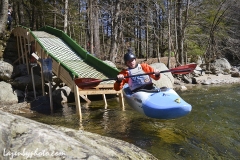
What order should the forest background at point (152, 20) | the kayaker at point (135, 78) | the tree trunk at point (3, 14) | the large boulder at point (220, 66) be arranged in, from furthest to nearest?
the large boulder at point (220, 66) → the forest background at point (152, 20) → the tree trunk at point (3, 14) → the kayaker at point (135, 78)

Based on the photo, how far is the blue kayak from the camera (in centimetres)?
445

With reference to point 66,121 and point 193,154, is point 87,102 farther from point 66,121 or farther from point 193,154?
point 193,154

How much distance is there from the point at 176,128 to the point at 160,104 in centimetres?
90

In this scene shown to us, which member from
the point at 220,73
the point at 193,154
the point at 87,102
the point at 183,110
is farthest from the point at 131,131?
the point at 220,73

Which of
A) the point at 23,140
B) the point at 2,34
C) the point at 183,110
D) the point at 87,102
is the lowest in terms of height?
the point at 87,102

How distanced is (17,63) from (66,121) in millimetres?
7367

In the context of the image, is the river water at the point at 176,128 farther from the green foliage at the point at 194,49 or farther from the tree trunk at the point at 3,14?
the green foliage at the point at 194,49

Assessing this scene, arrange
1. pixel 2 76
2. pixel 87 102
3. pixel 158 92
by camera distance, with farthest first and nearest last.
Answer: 1. pixel 2 76
2. pixel 87 102
3. pixel 158 92

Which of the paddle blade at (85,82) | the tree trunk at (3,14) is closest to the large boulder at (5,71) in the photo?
the tree trunk at (3,14)

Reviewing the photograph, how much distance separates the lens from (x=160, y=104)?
15.1 ft

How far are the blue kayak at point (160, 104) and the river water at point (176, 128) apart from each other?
1.39 ft

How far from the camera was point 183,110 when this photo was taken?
14.5 ft

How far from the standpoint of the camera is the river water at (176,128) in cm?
389

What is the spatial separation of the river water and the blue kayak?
424 mm
